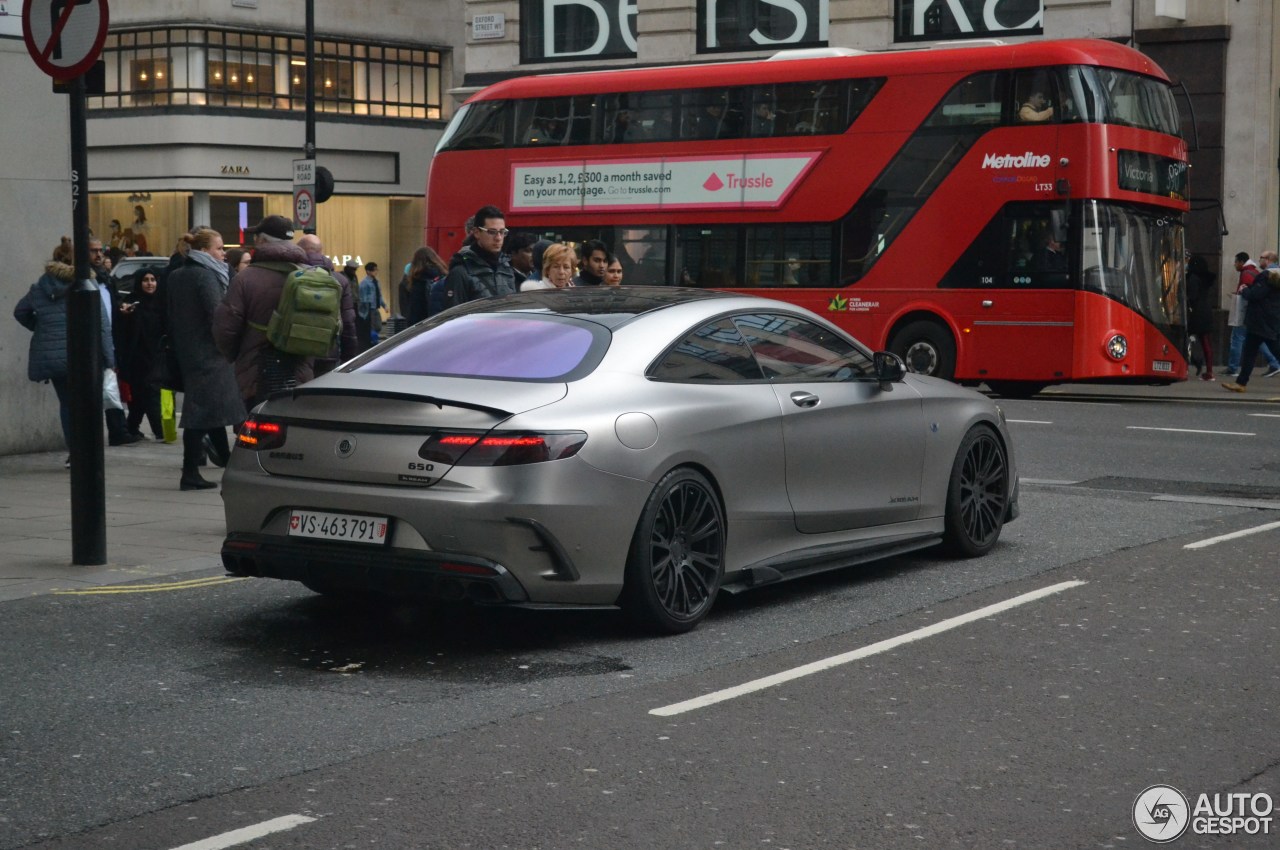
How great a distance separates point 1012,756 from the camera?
529 centimetres

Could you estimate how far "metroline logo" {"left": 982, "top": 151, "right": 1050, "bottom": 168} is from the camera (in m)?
20.2

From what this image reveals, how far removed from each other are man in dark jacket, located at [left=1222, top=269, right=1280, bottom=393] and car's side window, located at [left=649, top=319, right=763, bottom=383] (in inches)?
666

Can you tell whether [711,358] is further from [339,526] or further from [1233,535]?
[1233,535]

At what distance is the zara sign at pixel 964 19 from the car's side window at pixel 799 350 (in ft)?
78.8

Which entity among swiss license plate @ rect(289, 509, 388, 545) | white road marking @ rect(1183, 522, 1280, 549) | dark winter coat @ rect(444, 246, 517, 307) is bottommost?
white road marking @ rect(1183, 522, 1280, 549)

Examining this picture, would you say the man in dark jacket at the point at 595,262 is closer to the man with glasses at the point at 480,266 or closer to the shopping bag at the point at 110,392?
the man with glasses at the point at 480,266

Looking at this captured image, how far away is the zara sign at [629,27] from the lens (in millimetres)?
33781

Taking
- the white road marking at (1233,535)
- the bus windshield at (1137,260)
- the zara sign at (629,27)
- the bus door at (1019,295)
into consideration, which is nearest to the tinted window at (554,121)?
the bus door at (1019,295)

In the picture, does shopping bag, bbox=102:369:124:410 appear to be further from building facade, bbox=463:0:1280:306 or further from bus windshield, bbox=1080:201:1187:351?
building facade, bbox=463:0:1280:306

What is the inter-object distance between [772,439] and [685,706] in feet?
6.54

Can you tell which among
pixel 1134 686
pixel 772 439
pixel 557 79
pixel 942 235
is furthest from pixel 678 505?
pixel 557 79

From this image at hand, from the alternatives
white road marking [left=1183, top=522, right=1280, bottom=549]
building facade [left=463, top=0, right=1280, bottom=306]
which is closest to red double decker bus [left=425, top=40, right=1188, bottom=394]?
building facade [left=463, top=0, right=1280, bottom=306]

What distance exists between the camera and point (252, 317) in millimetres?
10109

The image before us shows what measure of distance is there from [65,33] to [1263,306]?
59.5 ft
